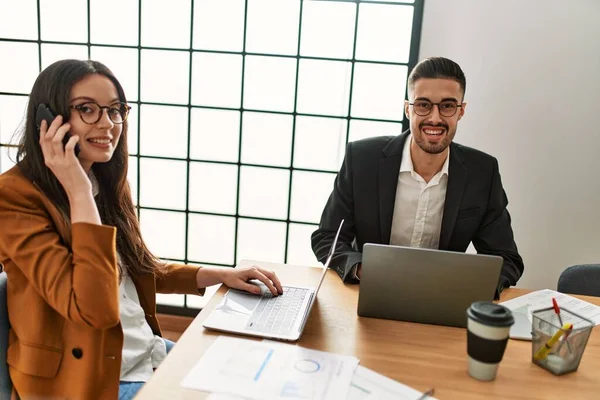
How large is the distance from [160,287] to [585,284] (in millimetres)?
1532

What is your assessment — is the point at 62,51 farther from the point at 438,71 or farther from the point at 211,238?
the point at 438,71

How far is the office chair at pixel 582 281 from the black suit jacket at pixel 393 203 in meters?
0.26

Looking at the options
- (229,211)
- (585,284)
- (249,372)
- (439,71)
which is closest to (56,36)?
(229,211)

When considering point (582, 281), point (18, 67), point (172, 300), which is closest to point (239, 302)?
point (582, 281)

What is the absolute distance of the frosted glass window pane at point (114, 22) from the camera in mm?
2867

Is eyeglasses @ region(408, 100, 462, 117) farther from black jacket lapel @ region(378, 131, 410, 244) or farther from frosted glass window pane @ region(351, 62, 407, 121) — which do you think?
frosted glass window pane @ region(351, 62, 407, 121)

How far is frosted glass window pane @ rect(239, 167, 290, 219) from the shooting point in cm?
298

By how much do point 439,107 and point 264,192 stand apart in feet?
4.27

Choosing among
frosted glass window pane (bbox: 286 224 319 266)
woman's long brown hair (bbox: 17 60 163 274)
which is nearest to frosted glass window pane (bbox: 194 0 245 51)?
frosted glass window pane (bbox: 286 224 319 266)

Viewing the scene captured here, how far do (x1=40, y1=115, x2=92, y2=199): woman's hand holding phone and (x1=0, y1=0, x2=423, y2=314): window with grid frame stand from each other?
159cm

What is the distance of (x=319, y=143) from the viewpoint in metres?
2.89

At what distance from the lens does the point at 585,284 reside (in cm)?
202

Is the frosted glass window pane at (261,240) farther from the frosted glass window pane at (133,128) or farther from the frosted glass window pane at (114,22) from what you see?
the frosted glass window pane at (114,22)

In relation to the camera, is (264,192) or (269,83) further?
(264,192)
